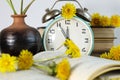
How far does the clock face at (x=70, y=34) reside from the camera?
85cm

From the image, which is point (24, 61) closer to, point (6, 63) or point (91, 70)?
point (6, 63)

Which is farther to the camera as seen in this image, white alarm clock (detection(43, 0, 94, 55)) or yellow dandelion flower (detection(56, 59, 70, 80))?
white alarm clock (detection(43, 0, 94, 55))

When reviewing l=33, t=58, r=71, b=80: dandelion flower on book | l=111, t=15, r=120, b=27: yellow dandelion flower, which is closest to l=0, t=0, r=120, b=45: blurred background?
l=111, t=15, r=120, b=27: yellow dandelion flower

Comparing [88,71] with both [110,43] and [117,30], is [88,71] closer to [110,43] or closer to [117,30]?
[110,43]

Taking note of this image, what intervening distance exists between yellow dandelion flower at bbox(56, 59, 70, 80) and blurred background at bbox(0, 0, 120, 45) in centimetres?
67

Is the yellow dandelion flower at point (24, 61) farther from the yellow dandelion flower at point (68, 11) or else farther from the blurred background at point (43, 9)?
the blurred background at point (43, 9)

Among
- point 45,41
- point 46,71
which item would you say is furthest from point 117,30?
point 46,71

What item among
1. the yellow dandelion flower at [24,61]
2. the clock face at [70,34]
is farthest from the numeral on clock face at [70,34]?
the yellow dandelion flower at [24,61]

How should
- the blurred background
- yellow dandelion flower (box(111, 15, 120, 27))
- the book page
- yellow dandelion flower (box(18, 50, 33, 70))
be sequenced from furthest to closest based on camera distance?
1. the blurred background
2. yellow dandelion flower (box(111, 15, 120, 27))
3. yellow dandelion flower (box(18, 50, 33, 70))
4. the book page

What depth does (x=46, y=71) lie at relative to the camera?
56 cm

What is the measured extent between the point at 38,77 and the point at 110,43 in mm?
430

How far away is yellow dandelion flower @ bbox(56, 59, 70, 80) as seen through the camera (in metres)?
0.50

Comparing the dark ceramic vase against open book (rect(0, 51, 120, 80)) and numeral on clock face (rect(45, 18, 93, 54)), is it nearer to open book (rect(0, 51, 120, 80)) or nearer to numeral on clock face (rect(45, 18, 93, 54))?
numeral on clock face (rect(45, 18, 93, 54))

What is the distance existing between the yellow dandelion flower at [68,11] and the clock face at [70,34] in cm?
5
